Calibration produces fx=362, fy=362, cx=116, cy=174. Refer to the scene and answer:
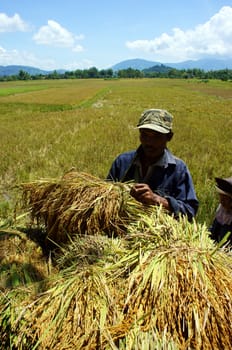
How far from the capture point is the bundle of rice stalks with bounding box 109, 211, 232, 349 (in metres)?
1.27

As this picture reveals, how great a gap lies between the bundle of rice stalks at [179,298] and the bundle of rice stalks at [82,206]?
38 centimetres

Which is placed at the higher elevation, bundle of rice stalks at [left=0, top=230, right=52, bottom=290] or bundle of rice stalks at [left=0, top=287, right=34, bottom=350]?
bundle of rice stalks at [left=0, top=287, right=34, bottom=350]

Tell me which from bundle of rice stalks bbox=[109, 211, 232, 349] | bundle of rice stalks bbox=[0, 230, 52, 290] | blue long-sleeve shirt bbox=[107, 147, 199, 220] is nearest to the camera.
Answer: bundle of rice stalks bbox=[109, 211, 232, 349]

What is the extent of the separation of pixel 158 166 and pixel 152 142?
181 mm

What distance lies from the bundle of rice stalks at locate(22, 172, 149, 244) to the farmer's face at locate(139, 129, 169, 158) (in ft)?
1.77

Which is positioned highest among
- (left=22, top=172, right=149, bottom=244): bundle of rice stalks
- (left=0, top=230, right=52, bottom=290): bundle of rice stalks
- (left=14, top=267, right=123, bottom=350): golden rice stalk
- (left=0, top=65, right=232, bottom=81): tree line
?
(left=22, top=172, right=149, bottom=244): bundle of rice stalks

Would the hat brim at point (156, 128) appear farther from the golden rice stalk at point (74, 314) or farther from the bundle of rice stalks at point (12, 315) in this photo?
the bundle of rice stalks at point (12, 315)

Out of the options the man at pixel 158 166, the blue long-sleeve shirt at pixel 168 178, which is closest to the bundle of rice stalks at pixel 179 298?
the man at pixel 158 166

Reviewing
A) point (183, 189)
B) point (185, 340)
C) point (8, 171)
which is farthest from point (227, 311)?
point (8, 171)

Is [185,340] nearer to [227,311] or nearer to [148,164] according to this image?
[227,311]

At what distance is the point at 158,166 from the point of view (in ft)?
8.25

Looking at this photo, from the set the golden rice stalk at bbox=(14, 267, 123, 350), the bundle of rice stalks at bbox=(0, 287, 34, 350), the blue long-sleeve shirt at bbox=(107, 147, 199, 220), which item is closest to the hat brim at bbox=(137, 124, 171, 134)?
the blue long-sleeve shirt at bbox=(107, 147, 199, 220)

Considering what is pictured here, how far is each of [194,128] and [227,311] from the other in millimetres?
11748

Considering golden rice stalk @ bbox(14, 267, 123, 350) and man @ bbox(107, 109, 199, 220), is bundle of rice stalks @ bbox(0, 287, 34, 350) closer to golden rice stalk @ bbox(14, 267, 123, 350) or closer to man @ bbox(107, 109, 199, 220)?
golden rice stalk @ bbox(14, 267, 123, 350)
